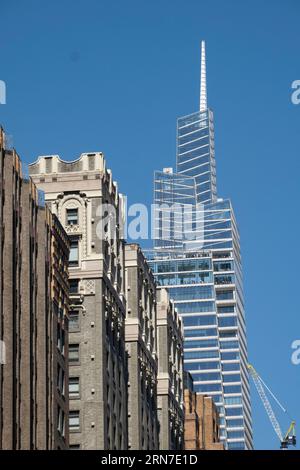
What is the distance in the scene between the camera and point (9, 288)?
340 ft

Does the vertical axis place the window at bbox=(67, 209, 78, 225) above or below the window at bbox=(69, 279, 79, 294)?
above

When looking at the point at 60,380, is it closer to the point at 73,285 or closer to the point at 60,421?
the point at 60,421

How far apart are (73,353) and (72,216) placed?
13.0 meters

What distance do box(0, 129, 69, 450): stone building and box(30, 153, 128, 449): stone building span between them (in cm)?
1271

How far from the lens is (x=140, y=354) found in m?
154

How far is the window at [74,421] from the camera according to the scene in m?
132

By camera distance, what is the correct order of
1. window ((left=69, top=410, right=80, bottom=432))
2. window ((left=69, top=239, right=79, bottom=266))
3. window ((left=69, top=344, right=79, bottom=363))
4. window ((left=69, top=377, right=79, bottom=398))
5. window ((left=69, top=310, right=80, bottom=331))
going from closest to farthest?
window ((left=69, top=410, right=80, bottom=432)), window ((left=69, top=377, right=79, bottom=398)), window ((left=69, top=344, right=79, bottom=363)), window ((left=69, top=310, right=80, bottom=331)), window ((left=69, top=239, right=79, bottom=266))

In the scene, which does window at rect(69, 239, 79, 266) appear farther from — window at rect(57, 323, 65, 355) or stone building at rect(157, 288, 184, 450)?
stone building at rect(157, 288, 184, 450)

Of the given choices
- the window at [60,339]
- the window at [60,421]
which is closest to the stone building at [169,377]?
the window at [60,339]

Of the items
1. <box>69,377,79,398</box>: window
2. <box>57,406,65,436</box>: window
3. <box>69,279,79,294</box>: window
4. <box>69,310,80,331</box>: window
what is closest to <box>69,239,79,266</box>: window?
<box>69,279,79,294</box>: window

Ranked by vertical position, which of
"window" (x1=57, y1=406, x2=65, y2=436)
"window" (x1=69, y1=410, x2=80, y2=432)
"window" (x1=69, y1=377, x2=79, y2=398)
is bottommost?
"window" (x1=57, y1=406, x2=65, y2=436)

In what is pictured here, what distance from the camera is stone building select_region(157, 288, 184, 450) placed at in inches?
6614
